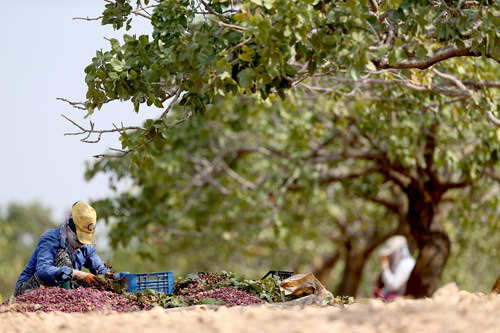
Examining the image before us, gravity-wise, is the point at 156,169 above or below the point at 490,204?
above

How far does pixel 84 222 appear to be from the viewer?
5.73 m

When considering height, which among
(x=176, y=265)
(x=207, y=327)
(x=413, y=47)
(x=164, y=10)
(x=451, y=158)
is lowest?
(x=176, y=265)

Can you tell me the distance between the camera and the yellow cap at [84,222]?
573cm

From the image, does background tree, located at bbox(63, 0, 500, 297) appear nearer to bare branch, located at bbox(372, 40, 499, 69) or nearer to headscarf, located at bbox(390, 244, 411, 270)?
bare branch, located at bbox(372, 40, 499, 69)

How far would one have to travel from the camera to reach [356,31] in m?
4.72

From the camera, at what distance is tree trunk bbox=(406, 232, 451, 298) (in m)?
11.1

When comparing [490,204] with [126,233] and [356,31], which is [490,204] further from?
[356,31]

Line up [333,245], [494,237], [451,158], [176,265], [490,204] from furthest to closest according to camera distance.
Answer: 1. [176,265]
2. [333,245]
3. [494,237]
4. [490,204]
5. [451,158]

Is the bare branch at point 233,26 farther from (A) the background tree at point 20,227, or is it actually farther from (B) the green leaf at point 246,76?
(A) the background tree at point 20,227

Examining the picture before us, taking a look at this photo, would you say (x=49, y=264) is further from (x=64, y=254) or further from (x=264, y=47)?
(x=264, y=47)

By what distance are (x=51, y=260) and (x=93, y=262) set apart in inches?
19.9

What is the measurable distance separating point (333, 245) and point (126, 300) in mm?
15288

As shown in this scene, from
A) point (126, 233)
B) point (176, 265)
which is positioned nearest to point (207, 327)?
point (126, 233)

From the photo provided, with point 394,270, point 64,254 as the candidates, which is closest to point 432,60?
point 64,254
